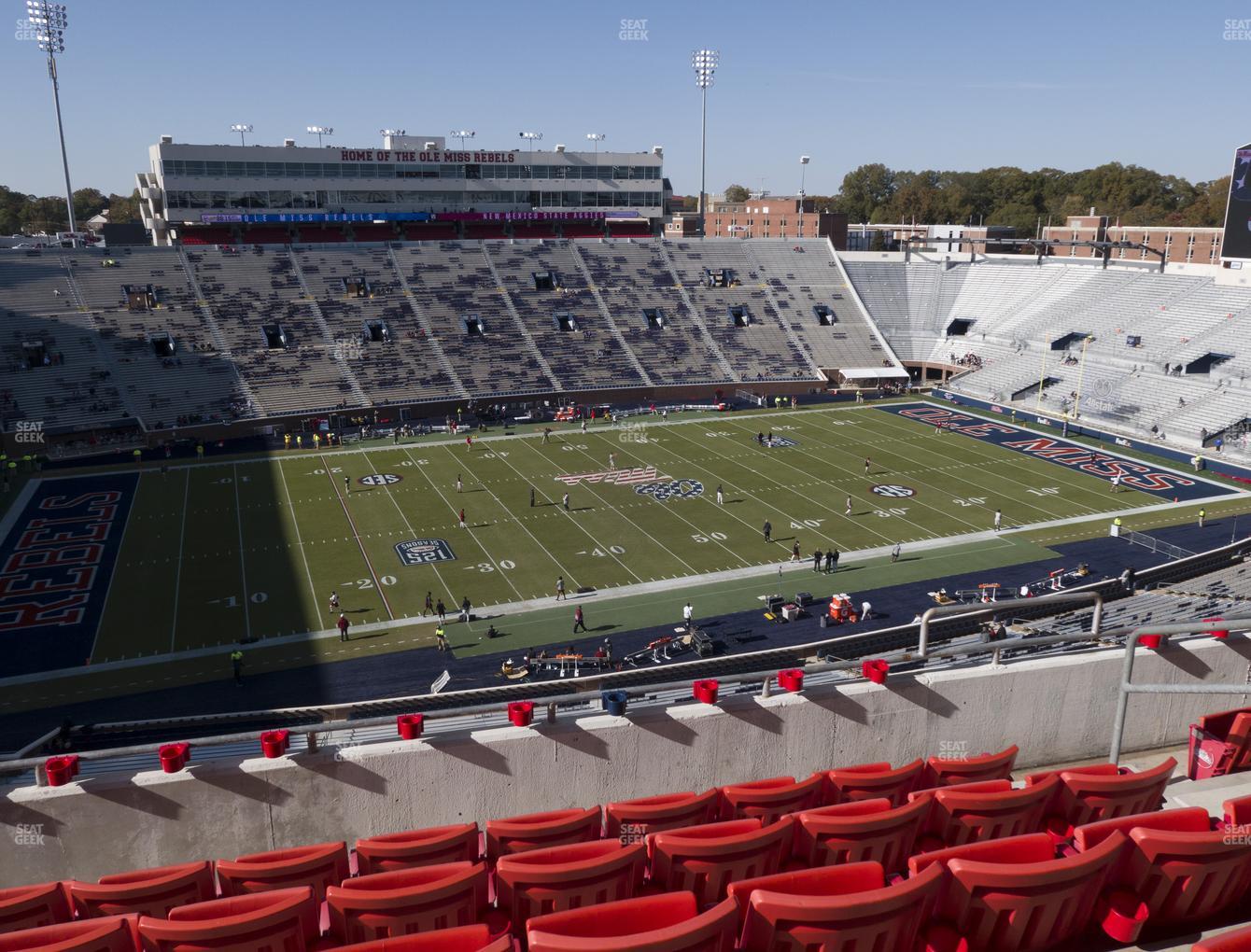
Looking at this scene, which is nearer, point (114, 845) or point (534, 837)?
point (534, 837)

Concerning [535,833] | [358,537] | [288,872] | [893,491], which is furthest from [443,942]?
[893,491]

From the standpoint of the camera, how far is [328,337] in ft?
204

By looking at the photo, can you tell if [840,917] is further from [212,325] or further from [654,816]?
[212,325]

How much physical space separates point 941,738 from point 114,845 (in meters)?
8.26

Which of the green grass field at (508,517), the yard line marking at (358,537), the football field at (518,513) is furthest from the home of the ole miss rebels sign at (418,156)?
the yard line marking at (358,537)

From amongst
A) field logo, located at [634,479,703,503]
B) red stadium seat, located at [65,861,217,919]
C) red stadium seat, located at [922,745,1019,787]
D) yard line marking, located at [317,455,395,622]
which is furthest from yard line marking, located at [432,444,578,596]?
red stadium seat, located at [65,861,217,919]

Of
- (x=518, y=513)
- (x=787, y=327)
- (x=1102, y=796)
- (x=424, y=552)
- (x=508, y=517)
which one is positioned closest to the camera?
(x=1102, y=796)

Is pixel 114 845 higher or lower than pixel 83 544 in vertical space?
higher

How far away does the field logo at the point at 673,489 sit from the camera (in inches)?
1676

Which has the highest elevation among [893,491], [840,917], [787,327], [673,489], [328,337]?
[840,917]

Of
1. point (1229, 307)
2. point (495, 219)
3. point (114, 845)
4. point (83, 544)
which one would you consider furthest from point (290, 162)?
point (114, 845)

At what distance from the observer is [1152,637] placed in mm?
9992

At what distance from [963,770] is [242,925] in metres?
6.11

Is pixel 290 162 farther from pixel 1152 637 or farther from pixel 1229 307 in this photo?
pixel 1152 637
